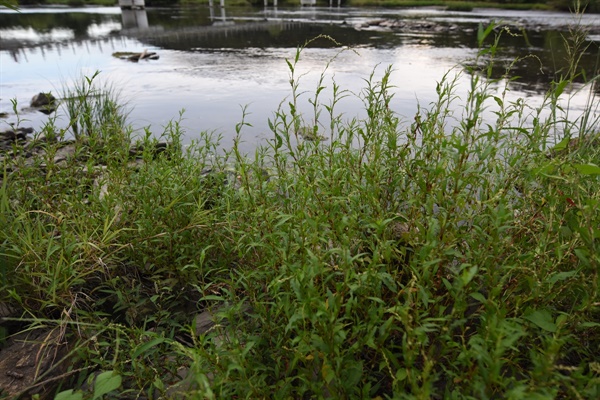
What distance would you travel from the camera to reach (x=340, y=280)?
8.68 ft

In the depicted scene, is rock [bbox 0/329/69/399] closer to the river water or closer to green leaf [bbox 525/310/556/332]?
green leaf [bbox 525/310/556/332]

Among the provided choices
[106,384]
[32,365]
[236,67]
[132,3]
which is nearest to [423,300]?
[106,384]

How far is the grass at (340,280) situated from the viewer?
72.6 inches

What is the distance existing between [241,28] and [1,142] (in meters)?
26.1

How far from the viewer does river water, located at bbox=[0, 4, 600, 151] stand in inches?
378

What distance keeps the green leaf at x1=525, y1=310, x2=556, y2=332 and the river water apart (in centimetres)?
212

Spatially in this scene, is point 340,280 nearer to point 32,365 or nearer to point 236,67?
point 32,365

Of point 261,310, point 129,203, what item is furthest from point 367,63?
point 261,310

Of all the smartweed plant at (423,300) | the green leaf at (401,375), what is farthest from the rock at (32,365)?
the green leaf at (401,375)

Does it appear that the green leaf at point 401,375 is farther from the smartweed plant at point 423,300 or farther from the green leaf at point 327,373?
the green leaf at point 327,373

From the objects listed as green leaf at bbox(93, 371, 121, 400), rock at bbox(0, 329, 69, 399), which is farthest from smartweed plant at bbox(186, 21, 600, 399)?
rock at bbox(0, 329, 69, 399)

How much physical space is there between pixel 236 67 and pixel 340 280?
47.8ft

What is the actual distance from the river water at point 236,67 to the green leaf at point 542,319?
2.12 m

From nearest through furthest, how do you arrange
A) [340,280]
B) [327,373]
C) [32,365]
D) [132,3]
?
[327,373]
[32,365]
[340,280]
[132,3]
